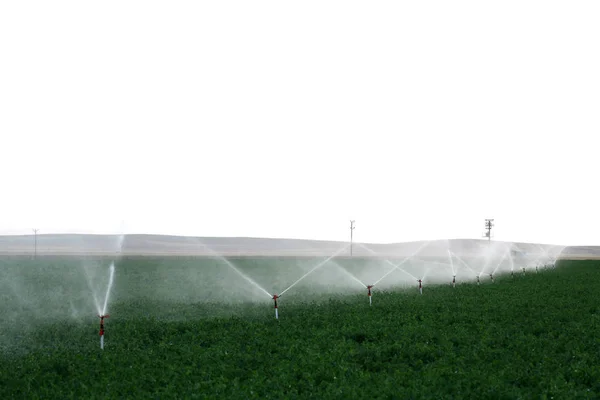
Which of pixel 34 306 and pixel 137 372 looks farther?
pixel 34 306

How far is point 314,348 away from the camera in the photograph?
54.5 ft

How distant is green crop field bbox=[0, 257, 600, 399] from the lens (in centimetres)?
1272

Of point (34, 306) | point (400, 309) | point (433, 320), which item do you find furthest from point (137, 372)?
point (34, 306)

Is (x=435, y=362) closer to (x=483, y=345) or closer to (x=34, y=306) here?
(x=483, y=345)

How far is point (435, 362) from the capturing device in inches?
581

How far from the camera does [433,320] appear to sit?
69.9ft

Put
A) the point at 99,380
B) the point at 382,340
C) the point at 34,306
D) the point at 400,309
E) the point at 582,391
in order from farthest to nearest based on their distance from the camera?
the point at 34,306 → the point at 400,309 → the point at 382,340 → the point at 99,380 → the point at 582,391

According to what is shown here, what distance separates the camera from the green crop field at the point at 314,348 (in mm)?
12719

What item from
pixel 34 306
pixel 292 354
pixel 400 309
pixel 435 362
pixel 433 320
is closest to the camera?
pixel 435 362

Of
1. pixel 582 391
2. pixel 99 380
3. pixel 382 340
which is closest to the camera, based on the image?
pixel 582 391

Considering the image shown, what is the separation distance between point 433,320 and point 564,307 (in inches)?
348

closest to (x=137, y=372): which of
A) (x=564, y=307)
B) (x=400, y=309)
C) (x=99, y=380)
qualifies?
(x=99, y=380)

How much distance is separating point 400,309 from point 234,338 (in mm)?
9403

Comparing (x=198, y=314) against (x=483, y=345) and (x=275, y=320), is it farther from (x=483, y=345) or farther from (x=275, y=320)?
(x=483, y=345)
